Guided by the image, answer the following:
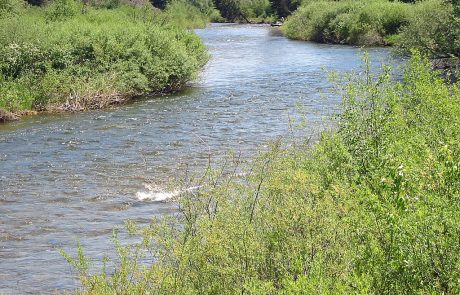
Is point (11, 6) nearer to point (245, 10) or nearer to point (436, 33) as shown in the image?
point (436, 33)

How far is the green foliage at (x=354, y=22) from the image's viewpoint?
179 ft

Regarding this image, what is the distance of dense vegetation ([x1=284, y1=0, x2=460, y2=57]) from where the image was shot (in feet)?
119

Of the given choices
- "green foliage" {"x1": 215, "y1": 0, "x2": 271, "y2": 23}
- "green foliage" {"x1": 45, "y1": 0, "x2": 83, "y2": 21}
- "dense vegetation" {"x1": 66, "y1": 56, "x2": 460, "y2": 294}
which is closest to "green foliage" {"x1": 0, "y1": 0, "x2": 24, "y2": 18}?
"green foliage" {"x1": 45, "y1": 0, "x2": 83, "y2": 21}

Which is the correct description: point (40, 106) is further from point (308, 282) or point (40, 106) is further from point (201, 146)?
point (308, 282)

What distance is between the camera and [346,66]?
36500mm

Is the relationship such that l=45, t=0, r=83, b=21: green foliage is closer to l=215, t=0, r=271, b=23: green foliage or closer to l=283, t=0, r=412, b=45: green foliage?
l=283, t=0, r=412, b=45: green foliage

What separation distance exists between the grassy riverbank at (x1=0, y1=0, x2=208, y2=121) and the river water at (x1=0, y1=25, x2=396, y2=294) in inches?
42.0

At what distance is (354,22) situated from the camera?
56062 millimetres

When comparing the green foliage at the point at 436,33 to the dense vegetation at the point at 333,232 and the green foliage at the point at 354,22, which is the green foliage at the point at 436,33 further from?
the dense vegetation at the point at 333,232

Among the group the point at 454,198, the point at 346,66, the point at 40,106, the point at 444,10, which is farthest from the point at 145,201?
the point at 444,10

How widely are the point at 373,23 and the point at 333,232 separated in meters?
50.1

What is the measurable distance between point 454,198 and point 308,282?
2.05 metres

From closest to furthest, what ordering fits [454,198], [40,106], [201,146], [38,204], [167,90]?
1. [454,198]
2. [38,204]
3. [201,146]
4. [40,106]
5. [167,90]

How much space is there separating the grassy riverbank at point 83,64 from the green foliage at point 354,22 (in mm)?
23676
